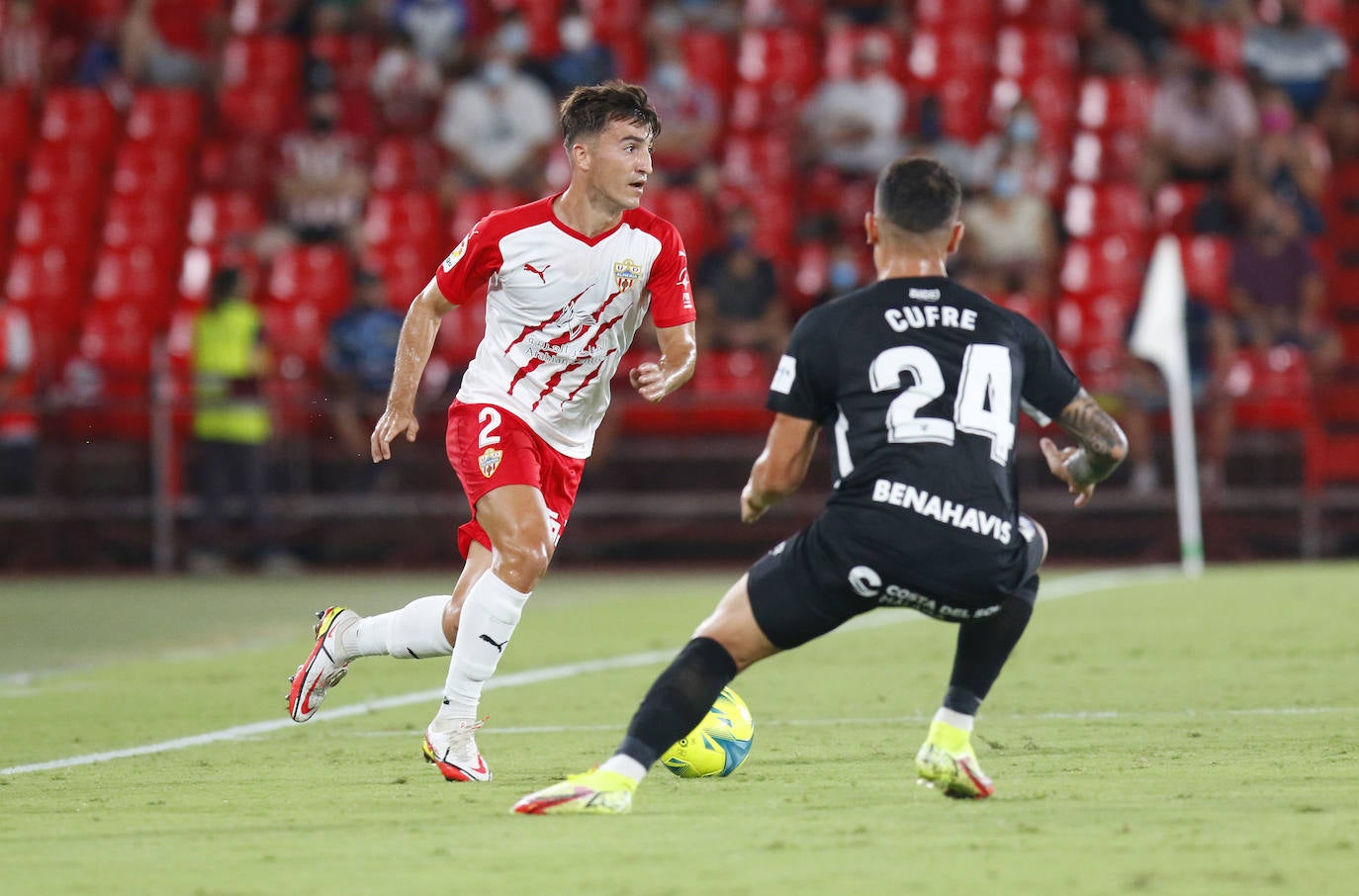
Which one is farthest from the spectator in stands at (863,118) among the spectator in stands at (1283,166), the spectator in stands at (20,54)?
the spectator in stands at (20,54)

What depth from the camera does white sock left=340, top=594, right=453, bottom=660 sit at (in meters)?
7.05

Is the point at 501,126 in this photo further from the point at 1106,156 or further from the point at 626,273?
the point at 626,273

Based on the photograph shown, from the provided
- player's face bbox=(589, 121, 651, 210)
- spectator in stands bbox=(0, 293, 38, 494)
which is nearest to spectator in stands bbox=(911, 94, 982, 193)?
spectator in stands bbox=(0, 293, 38, 494)

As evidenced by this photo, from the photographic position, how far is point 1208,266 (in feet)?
57.9

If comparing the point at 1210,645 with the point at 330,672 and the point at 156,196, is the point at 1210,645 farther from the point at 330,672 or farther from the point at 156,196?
the point at 156,196

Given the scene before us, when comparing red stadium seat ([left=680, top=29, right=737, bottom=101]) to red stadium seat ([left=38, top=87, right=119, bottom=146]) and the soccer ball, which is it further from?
the soccer ball

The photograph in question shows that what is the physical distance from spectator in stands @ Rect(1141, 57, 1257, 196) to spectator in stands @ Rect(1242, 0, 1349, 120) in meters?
0.52

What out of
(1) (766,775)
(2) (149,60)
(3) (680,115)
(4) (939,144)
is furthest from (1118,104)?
(1) (766,775)

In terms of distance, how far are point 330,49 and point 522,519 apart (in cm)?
1534

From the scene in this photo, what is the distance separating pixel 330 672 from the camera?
292 inches

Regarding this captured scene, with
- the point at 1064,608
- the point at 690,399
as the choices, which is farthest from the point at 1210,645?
the point at 690,399

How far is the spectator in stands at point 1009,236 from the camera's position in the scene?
1731 cm

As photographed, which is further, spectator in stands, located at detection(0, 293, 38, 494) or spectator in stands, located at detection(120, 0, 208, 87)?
spectator in stands, located at detection(120, 0, 208, 87)

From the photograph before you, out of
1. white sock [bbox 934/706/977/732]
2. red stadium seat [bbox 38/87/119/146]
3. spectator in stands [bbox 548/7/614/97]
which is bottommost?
white sock [bbox 934/706/977/732]
